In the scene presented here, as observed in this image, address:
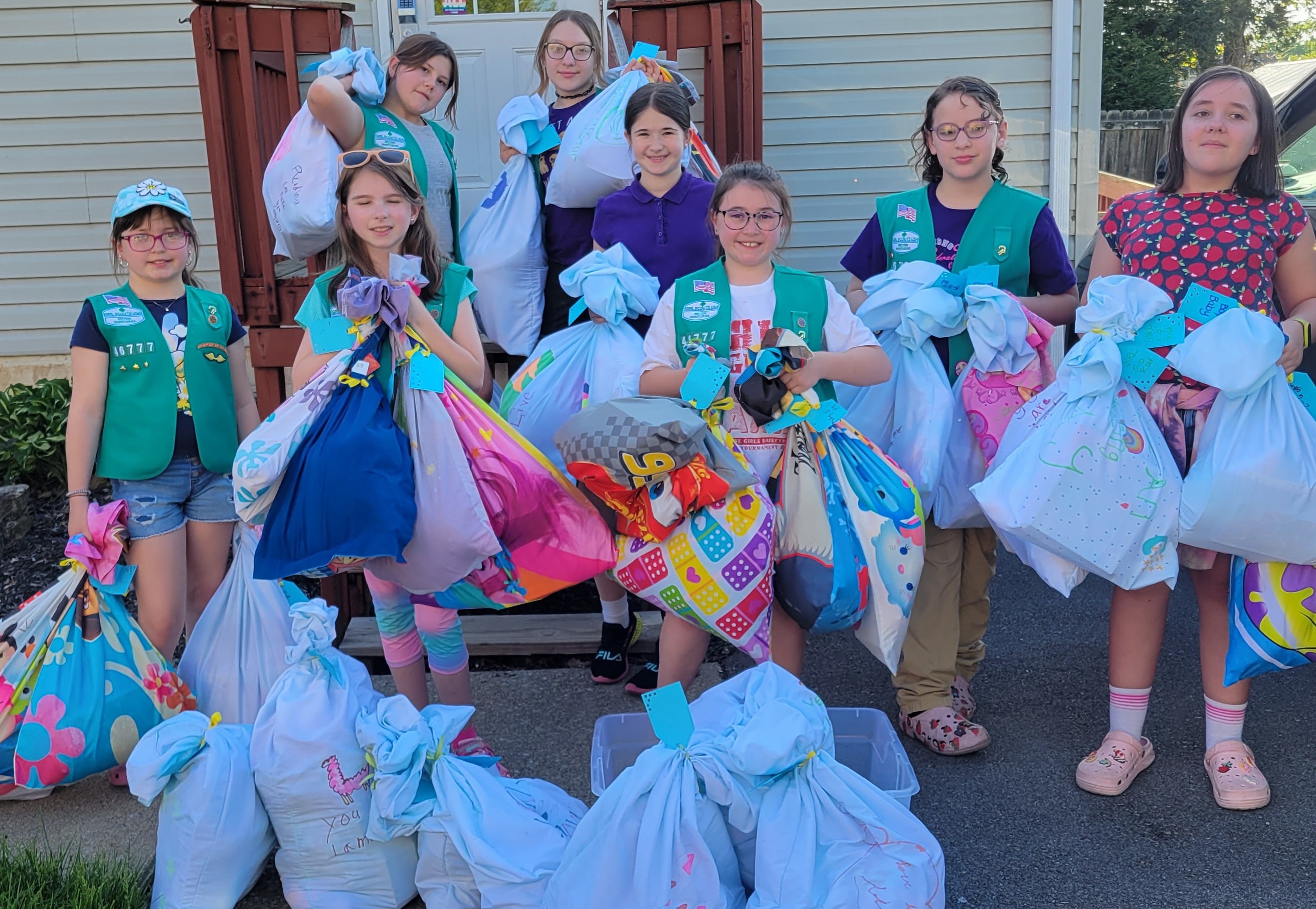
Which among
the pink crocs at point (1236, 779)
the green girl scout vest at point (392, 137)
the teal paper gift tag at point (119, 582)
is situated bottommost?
the pink crocs at point (1236, 779)

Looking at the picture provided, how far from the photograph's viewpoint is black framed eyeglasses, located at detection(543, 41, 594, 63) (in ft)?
12.2

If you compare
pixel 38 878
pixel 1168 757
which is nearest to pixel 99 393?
pixel 38 878

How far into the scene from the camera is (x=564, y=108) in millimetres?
3830

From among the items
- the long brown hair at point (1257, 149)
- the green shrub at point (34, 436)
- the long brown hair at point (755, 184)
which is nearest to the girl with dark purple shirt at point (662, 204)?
the long brown hair at point (755, 184)

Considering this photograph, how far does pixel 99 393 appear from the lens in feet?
9.71

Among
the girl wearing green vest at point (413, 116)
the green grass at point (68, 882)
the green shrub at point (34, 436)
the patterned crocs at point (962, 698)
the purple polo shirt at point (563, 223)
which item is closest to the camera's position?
the green grass at point (68, 882)

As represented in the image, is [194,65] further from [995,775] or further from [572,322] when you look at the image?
[995,775]

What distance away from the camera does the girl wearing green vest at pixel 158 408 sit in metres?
2.95

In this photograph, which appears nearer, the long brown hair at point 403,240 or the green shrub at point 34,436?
the long brown hair at point 403,240

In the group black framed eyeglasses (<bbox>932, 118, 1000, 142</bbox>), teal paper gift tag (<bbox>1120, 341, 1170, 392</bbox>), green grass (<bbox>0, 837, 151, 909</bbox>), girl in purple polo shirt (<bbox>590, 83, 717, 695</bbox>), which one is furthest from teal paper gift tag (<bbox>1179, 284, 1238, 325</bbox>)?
green grass (<bbox>0, 837, 151, 909</bbox>)

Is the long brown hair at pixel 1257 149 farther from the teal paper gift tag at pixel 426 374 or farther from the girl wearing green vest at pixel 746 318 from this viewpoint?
the teal paper gift tag at pixel 426 374

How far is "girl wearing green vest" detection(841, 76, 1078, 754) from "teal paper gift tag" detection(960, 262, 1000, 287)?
78mm

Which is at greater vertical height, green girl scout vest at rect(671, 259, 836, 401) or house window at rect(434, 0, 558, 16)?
house window at rect(434, 0, 558, 16)

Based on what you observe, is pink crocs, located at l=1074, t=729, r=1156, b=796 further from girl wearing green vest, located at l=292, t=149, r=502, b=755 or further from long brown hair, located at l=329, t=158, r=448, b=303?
long brown hair, located at l=329, t=158, r=448, b=303
